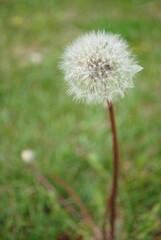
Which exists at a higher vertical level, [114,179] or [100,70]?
[100,70]

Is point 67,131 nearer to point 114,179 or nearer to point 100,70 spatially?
point 114,179

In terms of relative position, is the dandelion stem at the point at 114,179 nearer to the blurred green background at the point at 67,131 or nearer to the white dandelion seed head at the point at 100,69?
the white dandelion seed head at the point at 100,69

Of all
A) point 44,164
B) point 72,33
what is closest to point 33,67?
point 72,33

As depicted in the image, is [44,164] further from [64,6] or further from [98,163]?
[64,6]

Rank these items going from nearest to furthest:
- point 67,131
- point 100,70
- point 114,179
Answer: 1. point 100,70
2. point 114,179
3. point 67,131

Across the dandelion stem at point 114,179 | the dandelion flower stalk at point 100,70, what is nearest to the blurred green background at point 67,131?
the dandelion stem at point 114,179

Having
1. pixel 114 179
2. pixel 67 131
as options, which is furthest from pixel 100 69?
pixel 67 131

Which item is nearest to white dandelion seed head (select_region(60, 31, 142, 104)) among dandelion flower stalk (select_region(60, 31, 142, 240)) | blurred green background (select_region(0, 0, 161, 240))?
dandelion flower stalk (select_region(60, 31, 142, 240))

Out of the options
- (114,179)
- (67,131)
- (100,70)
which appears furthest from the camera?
(67,131)
